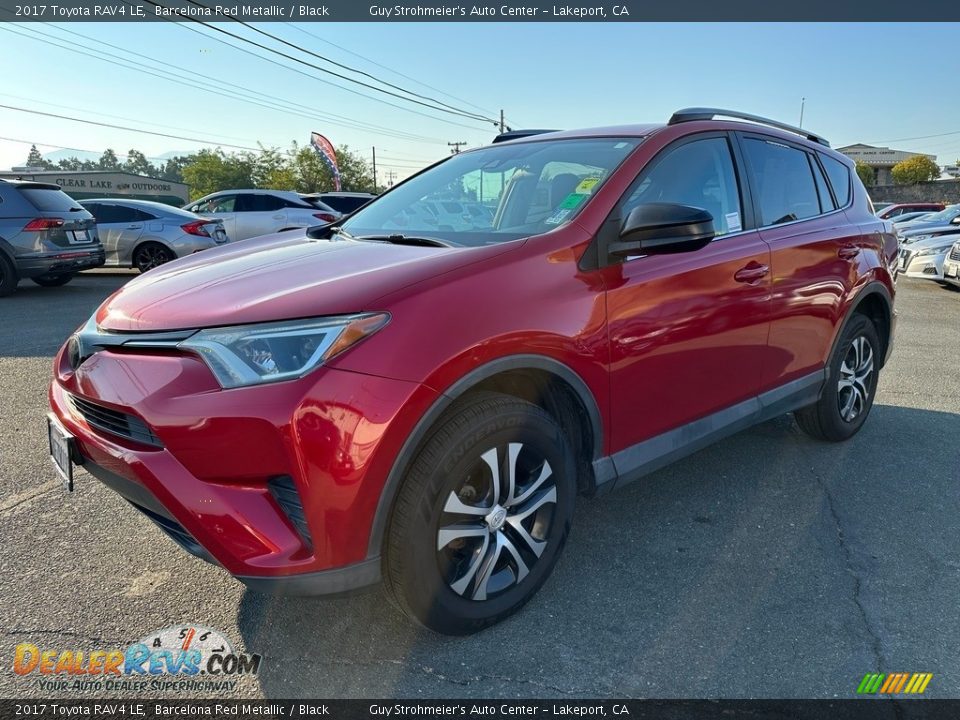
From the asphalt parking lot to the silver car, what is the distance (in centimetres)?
850

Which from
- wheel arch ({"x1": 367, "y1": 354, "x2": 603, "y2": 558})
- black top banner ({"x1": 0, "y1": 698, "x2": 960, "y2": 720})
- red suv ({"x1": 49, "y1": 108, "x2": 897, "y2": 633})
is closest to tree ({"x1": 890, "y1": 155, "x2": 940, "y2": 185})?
red suv ({"x1": 49, "y1": 108, "x2": 897, "y2": 633})

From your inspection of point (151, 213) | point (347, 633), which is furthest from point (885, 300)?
point (151, 213)

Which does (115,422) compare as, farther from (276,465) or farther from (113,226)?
(113,226)

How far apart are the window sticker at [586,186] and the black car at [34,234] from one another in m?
9.43

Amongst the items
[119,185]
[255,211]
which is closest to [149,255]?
[255,211]

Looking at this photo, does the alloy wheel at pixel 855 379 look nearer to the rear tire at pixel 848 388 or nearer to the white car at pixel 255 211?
the rear tire at pixel 848 388

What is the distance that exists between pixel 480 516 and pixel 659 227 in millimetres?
1200

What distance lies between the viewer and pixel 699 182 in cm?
306

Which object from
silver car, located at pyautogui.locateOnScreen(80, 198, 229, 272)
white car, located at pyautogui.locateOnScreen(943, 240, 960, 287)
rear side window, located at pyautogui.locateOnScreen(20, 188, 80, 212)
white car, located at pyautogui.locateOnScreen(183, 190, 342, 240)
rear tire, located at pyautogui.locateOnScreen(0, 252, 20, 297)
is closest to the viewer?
rear tire, located at pyautogui.locateOnScreen(0, 252, 20, 297)

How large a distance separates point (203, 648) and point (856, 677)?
212 centimetres

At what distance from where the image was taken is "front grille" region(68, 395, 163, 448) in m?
1.96

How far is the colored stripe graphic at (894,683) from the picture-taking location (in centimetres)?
205

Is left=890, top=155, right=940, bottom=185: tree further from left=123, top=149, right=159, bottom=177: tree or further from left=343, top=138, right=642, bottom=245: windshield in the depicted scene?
left=123, top=149, right=159, bottom=177: tree

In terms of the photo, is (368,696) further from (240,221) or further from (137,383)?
(240,221)
